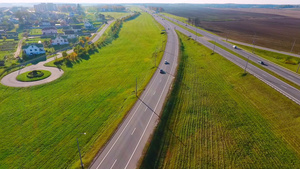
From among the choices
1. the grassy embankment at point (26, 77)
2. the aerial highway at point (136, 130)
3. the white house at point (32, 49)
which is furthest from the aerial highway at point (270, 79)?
the white house at point (32, 49)

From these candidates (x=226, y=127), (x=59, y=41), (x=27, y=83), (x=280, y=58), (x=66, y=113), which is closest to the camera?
(x=226, y=127)

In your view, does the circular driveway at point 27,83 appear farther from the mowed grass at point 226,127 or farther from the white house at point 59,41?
Result: the mowed grass at point 226,127

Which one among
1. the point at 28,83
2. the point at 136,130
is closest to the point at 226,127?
the point at 136,130

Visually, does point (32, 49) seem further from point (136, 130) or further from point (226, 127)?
point (226, 127)

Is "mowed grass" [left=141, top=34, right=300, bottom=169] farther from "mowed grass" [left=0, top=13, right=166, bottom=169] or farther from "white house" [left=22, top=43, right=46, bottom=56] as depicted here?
"white house" [left=22, top=43, right=46, bottom=56]

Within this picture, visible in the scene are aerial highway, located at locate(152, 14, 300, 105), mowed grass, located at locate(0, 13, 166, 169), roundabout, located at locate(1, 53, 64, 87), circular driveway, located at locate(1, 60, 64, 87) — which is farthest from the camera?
roundabout, located at locate(1, 53, 64, 87)

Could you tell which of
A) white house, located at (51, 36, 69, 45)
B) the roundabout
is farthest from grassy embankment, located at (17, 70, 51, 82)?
white house, located at (51, 36, 69, 45)

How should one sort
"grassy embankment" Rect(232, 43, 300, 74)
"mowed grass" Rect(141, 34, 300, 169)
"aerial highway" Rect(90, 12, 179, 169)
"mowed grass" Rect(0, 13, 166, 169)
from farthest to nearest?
"grassy embankment" Rect(232, 43, 300, 74) < "mowed grass" Rect(0, 13, 166, 169) < "mowed grass" Rect(141, 34, 300, 169) < "aerial highway" Rect(90, 12, 179, 169)
